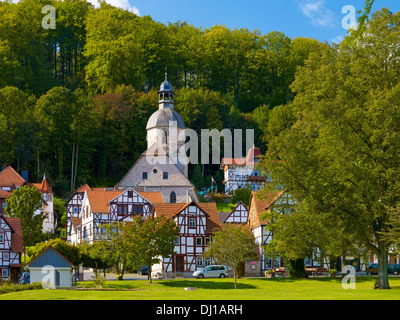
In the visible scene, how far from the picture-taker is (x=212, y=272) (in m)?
61.1

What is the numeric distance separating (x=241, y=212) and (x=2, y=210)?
25.4 metres

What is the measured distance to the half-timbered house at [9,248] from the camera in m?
59.7

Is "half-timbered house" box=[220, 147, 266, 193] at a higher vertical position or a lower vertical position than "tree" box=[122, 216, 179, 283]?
higher

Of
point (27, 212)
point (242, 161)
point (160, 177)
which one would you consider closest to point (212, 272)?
point (27, 212)

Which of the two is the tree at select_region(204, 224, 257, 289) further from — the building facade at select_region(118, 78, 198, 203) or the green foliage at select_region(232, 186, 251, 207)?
the green foliage at select_region(232, 186, 251, 207)

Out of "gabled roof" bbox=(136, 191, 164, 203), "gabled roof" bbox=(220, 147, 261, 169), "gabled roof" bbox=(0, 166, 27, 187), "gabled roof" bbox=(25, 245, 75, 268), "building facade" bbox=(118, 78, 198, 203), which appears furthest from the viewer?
"gabled roof" bbox=(220, 147, 261, 169)

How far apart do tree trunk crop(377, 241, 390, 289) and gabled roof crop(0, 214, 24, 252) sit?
31725 mm

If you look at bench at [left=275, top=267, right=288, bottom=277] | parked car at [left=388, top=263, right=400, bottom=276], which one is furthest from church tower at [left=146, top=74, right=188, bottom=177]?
parked car at [left=388, top=263, right=400, bottom=276]

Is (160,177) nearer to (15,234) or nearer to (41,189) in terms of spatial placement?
(41,189)

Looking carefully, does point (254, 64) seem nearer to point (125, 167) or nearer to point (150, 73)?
point (150, 73)

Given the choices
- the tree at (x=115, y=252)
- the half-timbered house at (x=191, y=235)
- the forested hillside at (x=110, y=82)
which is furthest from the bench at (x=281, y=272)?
the forested hillside at (x=110, y=82)

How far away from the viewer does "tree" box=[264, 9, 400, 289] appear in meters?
37.4
